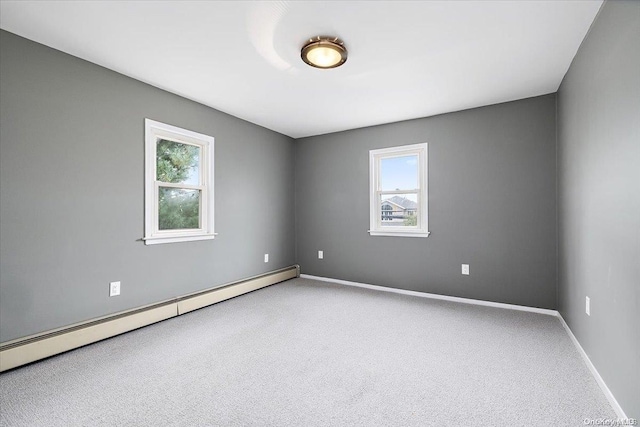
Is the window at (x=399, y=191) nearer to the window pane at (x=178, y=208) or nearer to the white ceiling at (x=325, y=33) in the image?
the white ceiling at (x=325, y=33)

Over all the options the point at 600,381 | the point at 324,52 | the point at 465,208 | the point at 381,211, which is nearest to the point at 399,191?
the point at 381,211

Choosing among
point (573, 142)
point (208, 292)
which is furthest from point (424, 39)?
point (208, 292)

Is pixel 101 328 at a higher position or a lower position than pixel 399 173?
lower

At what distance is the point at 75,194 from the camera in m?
2.52

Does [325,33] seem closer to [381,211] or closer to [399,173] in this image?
[399,173]

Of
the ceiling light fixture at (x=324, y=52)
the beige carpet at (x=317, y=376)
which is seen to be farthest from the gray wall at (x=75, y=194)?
the ceiling light fixture at (x=324, y=52)

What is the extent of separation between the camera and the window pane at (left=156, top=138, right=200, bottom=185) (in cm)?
329

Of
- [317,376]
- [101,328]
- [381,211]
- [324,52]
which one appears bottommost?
[317,376]

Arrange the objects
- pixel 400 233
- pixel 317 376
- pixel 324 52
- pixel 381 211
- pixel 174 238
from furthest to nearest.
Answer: pixel 381 211 < pixel 400 233 < pixel 174 238 < pixel 324 52 < pixel 317 376

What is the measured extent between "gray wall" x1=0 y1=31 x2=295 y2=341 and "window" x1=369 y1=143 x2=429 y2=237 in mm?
2397

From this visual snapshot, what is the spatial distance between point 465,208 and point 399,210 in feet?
2.91

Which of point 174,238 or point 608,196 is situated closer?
point 608,196

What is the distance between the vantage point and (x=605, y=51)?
1.83m

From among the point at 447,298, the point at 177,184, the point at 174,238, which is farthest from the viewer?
the point at 447,298
